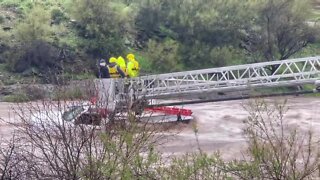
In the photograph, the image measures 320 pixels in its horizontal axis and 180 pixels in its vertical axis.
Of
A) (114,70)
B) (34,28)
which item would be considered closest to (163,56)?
(34,28)

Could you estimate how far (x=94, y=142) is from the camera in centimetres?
1017

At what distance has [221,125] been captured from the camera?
23.7 meters

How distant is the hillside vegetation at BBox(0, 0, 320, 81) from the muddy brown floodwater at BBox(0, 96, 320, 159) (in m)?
6.29

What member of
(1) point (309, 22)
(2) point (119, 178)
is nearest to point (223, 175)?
(2) point (119, 178)

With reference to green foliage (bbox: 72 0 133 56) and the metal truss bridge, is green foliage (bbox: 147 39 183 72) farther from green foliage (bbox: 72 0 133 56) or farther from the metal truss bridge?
the metal truss bridge

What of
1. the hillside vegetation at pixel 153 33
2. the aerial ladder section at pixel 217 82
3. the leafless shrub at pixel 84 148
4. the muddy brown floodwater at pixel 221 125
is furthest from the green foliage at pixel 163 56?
the leafless shrub at pixel 84 148

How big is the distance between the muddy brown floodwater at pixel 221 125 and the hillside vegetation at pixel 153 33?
629 centimetres

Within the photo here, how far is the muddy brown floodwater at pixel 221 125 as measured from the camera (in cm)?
1800

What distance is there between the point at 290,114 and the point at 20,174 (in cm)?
1710

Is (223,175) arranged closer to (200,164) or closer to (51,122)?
(200,164)

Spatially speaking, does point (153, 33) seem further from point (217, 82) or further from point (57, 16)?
point (217, 82)

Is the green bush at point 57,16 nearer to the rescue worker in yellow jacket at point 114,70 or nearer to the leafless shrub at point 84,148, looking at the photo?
the rescue worker in yellow jacket at point 114,70

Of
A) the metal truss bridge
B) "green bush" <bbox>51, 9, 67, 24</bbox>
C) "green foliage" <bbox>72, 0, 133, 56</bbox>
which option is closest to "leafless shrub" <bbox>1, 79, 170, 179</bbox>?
the metal truss bridge

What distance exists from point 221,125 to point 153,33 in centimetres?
1696
